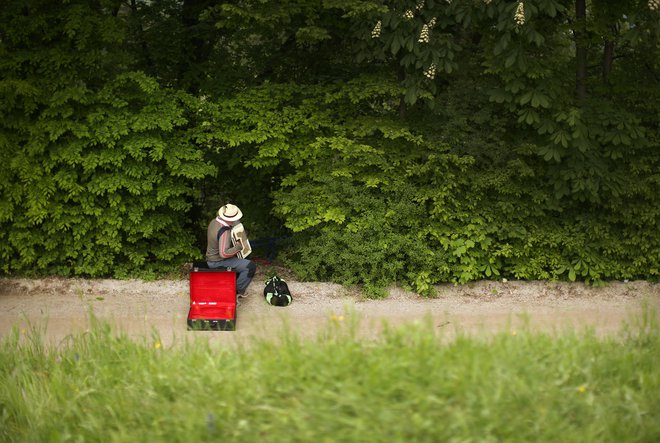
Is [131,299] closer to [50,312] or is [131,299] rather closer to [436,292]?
[50,312]

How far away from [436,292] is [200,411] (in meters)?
5.72

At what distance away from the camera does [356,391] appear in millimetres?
4531

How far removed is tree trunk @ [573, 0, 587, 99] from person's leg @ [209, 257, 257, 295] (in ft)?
16.4

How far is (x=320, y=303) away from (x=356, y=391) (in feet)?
16.5

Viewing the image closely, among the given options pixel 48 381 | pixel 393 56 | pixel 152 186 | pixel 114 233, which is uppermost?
pixel 393 56

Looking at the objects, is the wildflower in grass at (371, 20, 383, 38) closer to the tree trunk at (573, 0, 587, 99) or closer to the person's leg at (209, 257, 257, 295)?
the tree trunk at (573, 0, 587, 99)

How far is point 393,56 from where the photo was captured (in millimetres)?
10383

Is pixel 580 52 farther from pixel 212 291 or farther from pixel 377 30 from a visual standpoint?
pixel 212 291

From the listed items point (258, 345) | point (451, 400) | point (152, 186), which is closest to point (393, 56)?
point (152, 186)

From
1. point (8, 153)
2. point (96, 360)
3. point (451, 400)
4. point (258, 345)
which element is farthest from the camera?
point (8, 153)

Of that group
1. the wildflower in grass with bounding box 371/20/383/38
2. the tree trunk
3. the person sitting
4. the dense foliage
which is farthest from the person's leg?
the tree trunk

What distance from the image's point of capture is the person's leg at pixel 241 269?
9.29 meters

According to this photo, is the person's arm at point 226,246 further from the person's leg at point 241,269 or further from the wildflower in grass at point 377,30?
the wildflower in grass at point 377,30

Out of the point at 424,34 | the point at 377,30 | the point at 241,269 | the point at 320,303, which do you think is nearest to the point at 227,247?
the point at 241,269
